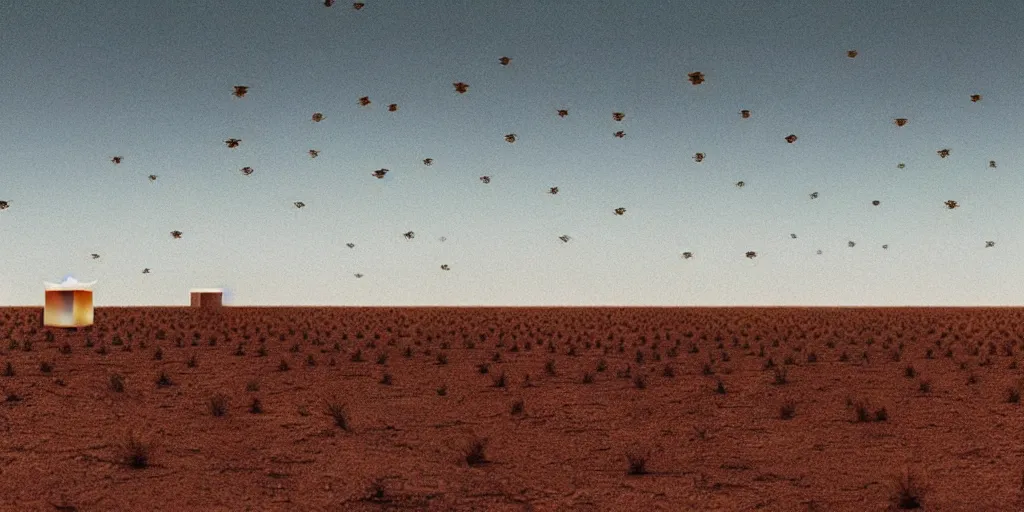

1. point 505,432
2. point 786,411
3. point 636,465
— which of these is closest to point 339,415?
point 505,432

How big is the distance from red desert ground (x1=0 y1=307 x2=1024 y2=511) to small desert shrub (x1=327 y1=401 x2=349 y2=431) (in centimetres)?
6

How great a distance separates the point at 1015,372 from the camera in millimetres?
19984

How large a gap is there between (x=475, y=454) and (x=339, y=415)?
3148 millimetres

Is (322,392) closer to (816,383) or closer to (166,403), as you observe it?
(166,403)

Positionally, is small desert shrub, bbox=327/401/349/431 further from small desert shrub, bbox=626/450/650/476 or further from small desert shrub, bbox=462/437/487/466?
small desert shrub, bbox=626/450/650/476

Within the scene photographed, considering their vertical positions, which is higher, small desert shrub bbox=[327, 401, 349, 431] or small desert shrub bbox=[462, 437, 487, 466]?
small desert shrub bbox=[327, 401, 349, 431]

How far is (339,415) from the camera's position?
42.0ft

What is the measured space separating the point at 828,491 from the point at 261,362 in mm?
15513

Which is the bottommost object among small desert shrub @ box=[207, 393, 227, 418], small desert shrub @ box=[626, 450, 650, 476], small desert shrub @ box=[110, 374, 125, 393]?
small desert shrub @ box=[626, 450, 650, 476]

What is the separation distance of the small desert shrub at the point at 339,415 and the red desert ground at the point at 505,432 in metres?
0.06

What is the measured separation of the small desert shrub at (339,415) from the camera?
12.6 m

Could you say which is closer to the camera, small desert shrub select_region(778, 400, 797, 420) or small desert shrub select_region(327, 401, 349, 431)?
small desert shrub select_region(327, 401, 349, 431)

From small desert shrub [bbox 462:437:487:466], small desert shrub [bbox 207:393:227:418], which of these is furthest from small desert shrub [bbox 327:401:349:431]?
small desert shrub [bbox 462:437:487:466]

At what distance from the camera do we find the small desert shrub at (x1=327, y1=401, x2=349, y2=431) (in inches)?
496
